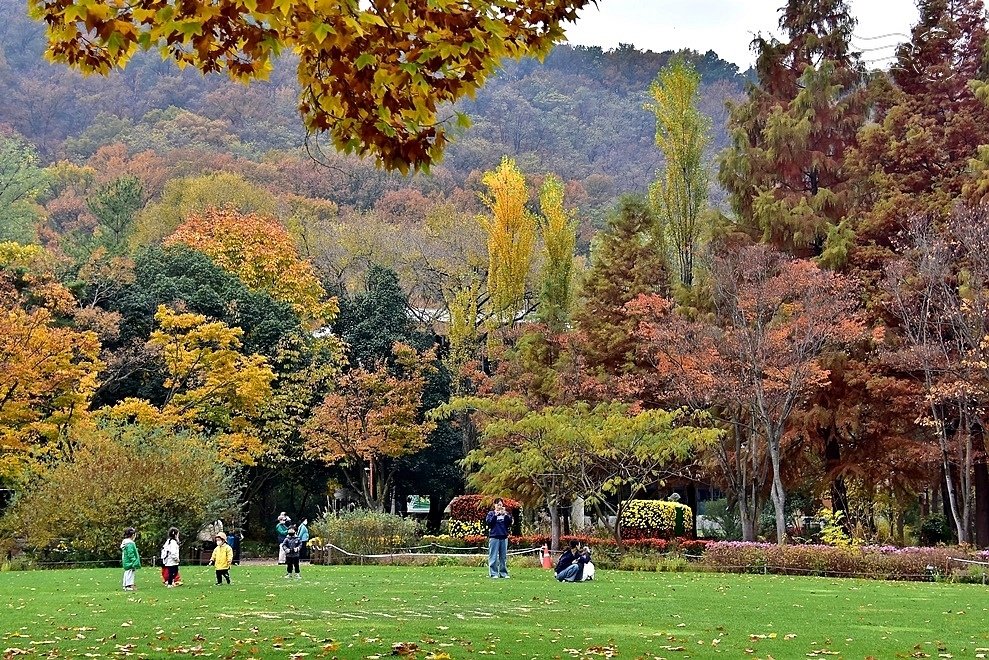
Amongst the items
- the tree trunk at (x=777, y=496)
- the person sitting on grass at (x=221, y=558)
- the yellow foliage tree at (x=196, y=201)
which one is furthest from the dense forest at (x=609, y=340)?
the person sitting on grass at (x=221, y=558)

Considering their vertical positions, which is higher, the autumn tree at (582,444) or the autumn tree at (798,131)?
the autumn tree at (798,131)

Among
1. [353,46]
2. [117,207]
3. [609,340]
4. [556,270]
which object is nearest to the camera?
[353,46]

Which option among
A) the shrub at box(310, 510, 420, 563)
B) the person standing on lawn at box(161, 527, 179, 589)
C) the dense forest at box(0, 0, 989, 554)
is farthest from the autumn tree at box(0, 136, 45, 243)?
the person standing on lawn at box(161, 527, 179, 589)

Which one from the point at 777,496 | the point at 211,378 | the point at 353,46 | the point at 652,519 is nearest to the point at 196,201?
the point at 211,378

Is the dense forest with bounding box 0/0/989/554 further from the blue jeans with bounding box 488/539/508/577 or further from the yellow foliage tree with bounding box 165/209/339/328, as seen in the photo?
the blue jeans with bounding box 488/539/508/577

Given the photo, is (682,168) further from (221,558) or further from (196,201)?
(196,201)

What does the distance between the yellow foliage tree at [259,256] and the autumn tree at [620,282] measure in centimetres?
1333

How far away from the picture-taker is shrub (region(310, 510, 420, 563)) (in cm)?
2912

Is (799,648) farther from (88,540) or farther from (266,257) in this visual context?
(266,257)

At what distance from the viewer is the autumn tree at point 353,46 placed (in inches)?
217

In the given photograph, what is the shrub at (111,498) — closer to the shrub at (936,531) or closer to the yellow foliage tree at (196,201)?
the shrub at (936,531)

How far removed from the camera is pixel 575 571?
19016 mm

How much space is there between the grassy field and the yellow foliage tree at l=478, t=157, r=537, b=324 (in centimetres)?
1929

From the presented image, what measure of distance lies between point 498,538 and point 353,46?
15478 mm
